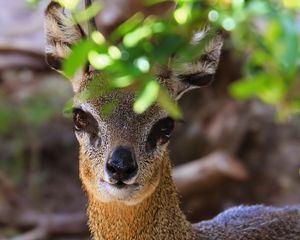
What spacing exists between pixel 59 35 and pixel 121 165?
925mm

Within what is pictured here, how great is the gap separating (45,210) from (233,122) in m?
2.37

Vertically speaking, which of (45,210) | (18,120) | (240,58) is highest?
(18,120)

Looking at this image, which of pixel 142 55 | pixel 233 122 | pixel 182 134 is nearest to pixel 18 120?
pixel 182 134

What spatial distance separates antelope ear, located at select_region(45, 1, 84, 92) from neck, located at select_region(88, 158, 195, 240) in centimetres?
67

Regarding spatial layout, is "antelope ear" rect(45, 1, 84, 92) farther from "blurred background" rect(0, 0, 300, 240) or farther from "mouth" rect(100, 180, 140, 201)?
"blurred background" rect(0, 0, 300, 240)

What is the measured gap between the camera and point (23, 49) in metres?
9.45

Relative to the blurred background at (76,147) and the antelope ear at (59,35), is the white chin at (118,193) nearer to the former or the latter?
the antelope ear at (59,35)

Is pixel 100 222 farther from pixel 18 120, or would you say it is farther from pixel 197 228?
pixel 18 120

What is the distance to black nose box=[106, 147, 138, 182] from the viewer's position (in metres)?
3.57

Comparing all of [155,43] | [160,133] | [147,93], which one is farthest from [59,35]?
[147,93]

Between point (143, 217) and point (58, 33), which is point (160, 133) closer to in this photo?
point (143, 217)

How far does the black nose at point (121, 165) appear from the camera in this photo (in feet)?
11.7

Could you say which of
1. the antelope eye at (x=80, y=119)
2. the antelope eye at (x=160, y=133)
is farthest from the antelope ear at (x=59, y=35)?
the antelope eye at (x=160, y=133)

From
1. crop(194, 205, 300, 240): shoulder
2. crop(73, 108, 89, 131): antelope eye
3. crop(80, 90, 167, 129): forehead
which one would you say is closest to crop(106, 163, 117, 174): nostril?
crop(80, 90, 167, 129): forehead
